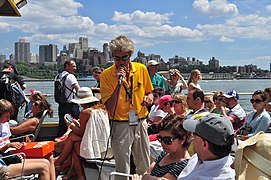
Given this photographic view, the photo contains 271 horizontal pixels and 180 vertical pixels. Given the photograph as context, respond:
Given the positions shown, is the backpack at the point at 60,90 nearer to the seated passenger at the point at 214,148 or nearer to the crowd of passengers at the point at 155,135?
the crowd of passengers at the point at 155,135

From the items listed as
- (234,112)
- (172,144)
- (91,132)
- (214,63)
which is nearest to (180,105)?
(234,112)

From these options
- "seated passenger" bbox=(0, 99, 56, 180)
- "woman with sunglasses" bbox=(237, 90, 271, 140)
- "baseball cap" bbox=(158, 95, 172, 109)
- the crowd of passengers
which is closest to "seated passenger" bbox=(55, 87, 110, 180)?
the crowd of passengers

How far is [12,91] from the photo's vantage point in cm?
672

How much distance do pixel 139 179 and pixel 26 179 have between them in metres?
1.50

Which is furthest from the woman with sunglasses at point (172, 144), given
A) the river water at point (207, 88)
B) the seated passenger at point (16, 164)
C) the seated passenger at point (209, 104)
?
the river water at point (207, 88)

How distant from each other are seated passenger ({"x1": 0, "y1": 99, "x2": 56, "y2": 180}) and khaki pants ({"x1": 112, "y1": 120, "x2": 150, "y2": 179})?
770mm

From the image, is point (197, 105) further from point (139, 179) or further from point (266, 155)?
point (266, 155)

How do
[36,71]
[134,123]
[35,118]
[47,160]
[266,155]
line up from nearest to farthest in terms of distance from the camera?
[266,155], [134,123], [47,160], [35,118], [36,71]

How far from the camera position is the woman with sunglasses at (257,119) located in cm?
531

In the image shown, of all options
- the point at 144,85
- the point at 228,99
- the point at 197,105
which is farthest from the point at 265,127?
the point at 144,85

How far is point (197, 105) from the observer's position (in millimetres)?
5078

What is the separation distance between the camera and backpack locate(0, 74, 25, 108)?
6.69 m

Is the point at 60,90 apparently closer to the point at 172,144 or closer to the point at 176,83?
the point at 176,83

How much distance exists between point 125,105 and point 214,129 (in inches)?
70.3
